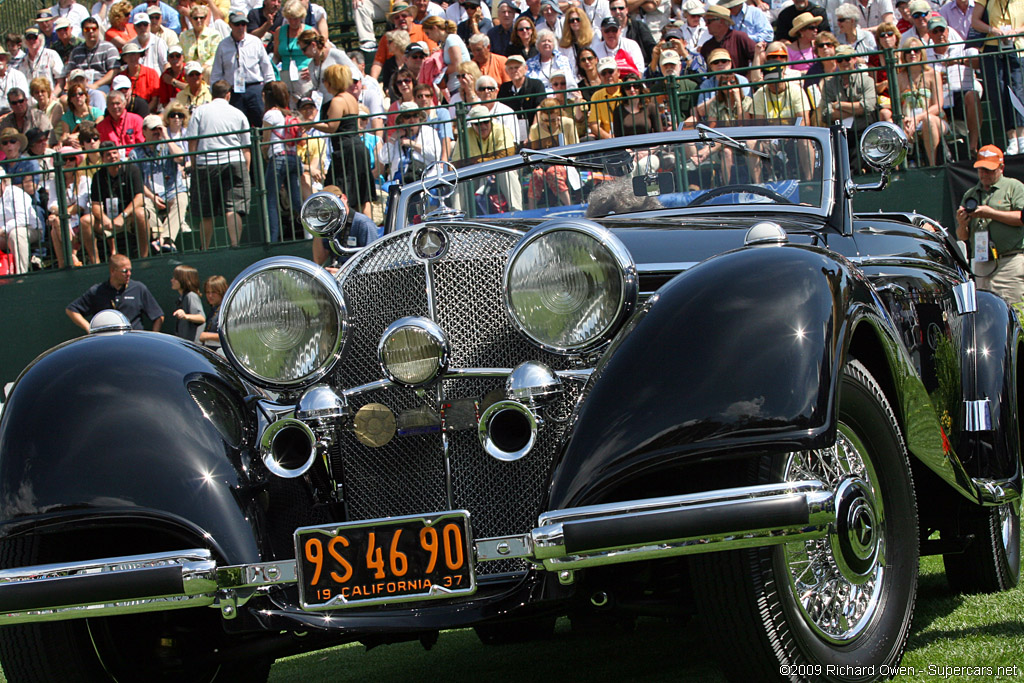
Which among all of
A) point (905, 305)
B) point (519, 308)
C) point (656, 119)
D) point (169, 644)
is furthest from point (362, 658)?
point (656, 119)

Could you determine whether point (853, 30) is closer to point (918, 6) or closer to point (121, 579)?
point (918, 6)

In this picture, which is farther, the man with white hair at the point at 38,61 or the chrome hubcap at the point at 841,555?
the man with white hair at the point at 38,61

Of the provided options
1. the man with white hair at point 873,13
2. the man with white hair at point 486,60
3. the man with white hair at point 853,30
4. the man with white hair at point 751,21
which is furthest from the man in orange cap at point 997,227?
the man with white hair at point 486,60

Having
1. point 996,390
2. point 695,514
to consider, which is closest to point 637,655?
point 695,514

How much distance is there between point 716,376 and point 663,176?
6.57 ft

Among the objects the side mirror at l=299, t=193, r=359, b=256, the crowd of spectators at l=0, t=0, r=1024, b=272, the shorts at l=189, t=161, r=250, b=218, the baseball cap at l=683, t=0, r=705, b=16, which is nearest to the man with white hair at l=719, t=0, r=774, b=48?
the crowd of spectators at l=0, t=0, r=1024, b=272

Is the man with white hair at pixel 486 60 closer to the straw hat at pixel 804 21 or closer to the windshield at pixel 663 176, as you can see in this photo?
the straw hat at pixel 804 21

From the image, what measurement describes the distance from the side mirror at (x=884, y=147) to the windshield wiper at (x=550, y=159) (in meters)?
0.98

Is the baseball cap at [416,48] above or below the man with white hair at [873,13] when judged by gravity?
above

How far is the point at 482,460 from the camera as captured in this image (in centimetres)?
318

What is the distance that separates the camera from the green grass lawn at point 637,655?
3.43m

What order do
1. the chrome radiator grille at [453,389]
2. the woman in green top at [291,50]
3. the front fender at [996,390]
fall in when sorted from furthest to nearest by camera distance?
the woman in green top at [291,50], the front fender at [996,390], the chrome radiator grille at [453,389]

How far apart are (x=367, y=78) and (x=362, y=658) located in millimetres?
8837

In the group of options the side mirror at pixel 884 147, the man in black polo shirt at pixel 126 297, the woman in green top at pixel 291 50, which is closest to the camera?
the side mirror at pixel 884 147
